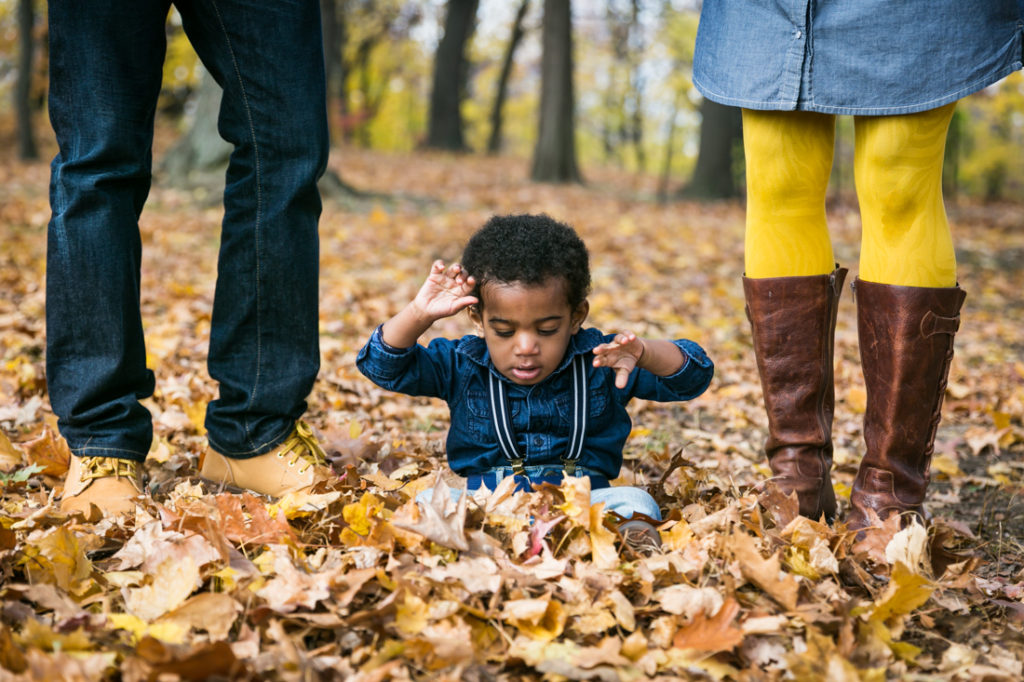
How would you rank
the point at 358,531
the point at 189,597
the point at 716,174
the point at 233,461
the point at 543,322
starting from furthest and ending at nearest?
the point at 716,174
the point at 233,461
the point at 543,322
the point at 358,531
the point at 189,597

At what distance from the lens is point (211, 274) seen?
604cm

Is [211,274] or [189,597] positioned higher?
[211,274]

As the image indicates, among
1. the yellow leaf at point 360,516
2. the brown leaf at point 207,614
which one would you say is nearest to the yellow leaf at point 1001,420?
the yellow leaf at point 360,516

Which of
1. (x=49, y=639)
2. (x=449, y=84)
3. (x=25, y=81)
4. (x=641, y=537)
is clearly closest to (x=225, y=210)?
(x=49, y=639)

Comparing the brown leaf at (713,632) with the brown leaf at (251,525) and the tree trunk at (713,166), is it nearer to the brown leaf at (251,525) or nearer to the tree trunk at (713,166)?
the brown leaf at (251,525)

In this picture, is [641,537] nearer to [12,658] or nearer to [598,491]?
[598,491]

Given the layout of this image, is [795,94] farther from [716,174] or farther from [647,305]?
[716,174]

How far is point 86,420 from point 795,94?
1.99 m

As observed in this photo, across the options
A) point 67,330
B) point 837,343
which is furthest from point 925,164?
point 837,343

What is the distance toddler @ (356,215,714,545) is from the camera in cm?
220

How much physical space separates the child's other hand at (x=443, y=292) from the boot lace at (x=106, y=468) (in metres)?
0.90

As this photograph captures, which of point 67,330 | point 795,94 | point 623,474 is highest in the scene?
point 795,94

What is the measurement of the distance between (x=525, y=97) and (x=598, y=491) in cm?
3400

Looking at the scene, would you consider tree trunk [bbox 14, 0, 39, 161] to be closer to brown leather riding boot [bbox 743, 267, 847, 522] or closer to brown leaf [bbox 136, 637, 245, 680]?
brown leather riding boot [bbox 743, 267, 847, 522]
